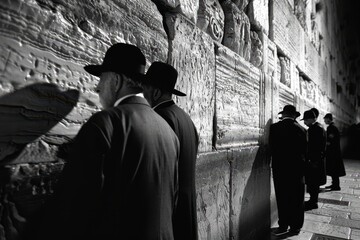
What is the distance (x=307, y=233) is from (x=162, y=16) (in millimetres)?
3059

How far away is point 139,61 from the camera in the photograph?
3.42ft

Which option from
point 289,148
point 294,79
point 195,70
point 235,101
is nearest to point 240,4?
point 235,101

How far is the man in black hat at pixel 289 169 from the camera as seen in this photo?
10.7 ft

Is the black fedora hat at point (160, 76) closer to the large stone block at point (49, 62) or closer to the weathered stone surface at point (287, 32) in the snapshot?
the large stone block at point (49, 62)

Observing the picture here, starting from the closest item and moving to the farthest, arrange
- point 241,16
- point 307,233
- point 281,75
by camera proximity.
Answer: point 241,16 → point 307,233 → point 281,75

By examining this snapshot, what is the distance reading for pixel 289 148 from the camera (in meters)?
3.26

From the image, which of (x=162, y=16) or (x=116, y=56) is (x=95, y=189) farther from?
(x=162, y=16)

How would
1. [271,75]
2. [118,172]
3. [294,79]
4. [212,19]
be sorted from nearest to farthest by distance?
1. [118,172]
2. [212,19]
3. [271,75]
4. [294,79]

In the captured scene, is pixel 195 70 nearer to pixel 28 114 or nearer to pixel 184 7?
pixel 184 7

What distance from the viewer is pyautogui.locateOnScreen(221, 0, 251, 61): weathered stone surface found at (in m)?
2.65

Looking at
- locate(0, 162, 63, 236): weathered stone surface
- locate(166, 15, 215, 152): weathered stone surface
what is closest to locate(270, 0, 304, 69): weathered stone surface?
locate(166, 15, 215, 152): weathered stone surface

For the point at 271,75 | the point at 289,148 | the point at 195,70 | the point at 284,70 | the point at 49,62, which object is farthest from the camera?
the point at 284,70

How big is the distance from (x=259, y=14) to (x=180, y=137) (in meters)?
2.59

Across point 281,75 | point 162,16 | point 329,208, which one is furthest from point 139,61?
point 329,208
